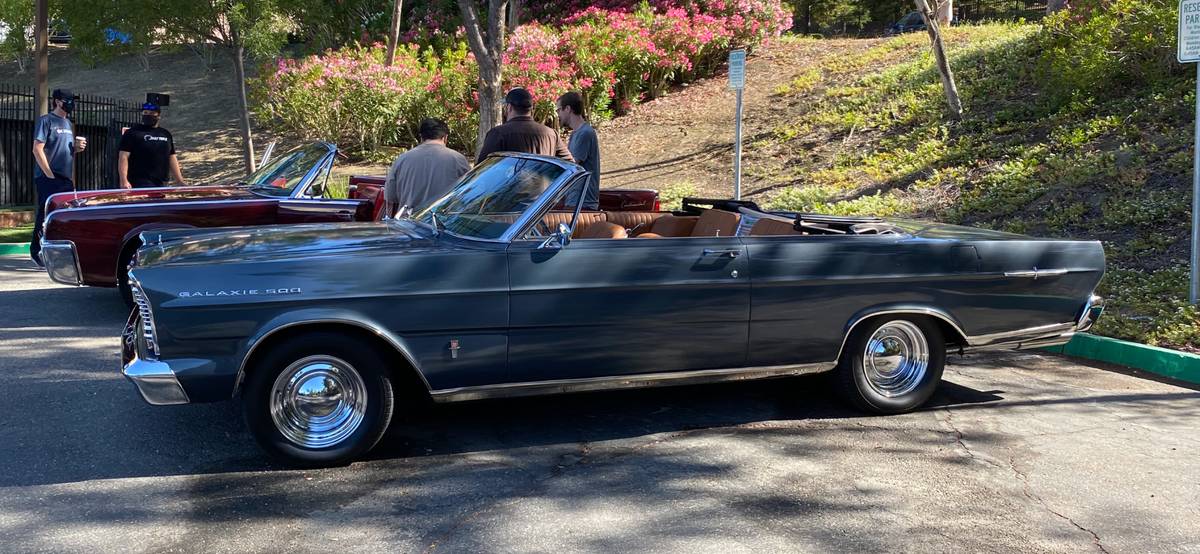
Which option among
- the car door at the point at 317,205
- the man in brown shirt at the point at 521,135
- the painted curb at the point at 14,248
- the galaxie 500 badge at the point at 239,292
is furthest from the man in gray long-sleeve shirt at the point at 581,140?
the painted curb at the point at 14,248

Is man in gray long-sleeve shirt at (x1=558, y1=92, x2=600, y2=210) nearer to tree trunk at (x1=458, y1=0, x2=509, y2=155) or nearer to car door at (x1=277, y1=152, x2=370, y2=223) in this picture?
car door at (x1=277, y1=152, x2=370, y2=223)

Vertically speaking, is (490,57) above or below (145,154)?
above

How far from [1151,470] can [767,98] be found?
14.2 metres

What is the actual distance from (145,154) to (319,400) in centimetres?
662

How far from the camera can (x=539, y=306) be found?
506cm

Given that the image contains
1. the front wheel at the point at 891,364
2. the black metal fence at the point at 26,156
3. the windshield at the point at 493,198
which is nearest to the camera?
the windshield at the point at 493,198

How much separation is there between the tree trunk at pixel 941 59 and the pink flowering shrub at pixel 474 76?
19.0 ft

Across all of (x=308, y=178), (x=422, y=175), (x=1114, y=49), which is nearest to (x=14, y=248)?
(x=308, y=178)

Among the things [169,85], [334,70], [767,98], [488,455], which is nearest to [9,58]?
[169,85]

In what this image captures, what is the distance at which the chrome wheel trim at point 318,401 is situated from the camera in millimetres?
4816

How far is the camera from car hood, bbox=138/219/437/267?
492cm

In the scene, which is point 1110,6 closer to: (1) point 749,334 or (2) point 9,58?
(1) point 749,334

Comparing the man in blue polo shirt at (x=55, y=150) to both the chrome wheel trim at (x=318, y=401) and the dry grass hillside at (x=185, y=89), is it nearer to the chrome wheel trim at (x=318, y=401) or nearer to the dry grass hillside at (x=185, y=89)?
the chrome wheel trim at (x=318, y=401)

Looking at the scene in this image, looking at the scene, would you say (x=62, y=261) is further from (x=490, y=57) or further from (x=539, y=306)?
(x=490, y=57)
